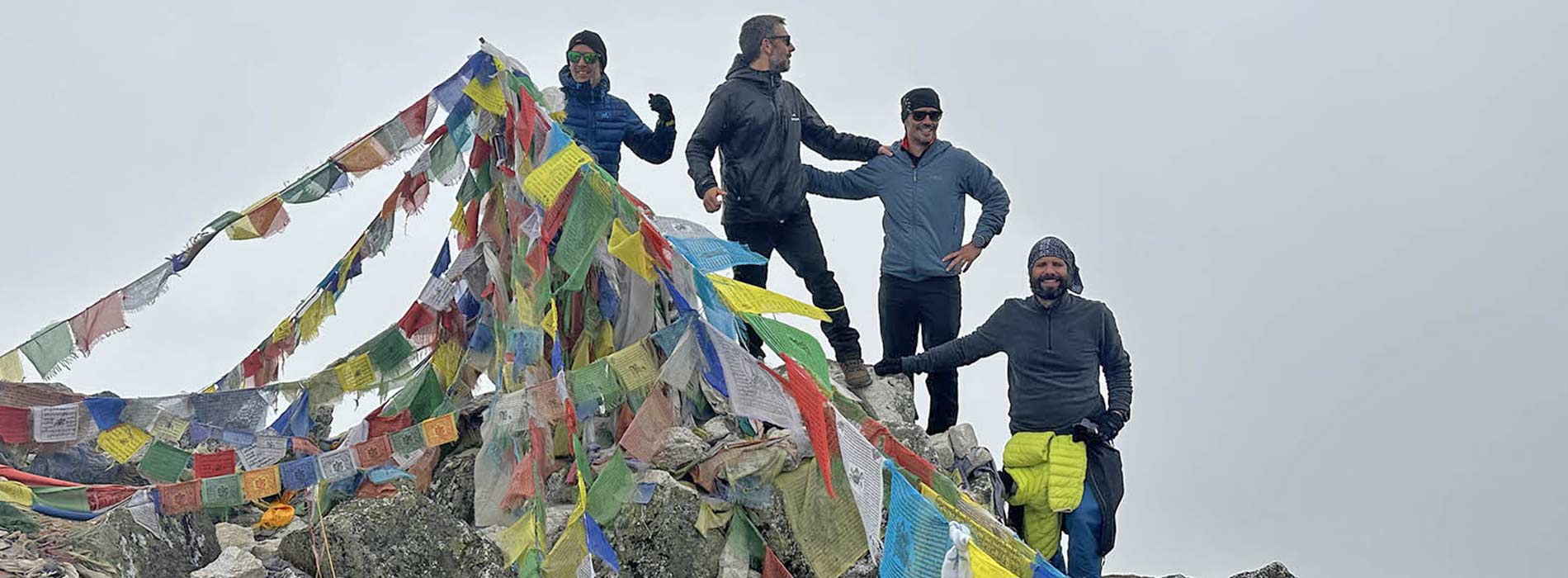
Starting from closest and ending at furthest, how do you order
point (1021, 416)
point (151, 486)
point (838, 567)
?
1. point (838, 567)
2. point (151, 486)
3. point (1021, 416)

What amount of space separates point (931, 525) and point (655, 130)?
3.92 meters

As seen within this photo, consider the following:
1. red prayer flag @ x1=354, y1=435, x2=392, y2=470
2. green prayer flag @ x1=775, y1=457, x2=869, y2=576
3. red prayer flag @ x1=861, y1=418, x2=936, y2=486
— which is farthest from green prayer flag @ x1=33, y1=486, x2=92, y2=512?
red prayer flag @ x1=861, y1=418, x2=936, y2=486

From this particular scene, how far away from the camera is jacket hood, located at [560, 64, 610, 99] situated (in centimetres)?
887

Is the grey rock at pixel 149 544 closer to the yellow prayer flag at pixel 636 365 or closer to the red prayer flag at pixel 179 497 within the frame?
the red prayer flag at pixel 179 497

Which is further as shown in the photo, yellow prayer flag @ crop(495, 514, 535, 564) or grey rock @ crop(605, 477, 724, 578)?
grey rock @ crop(605, 477, 724, 578)

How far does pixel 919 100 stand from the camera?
29.4 feet

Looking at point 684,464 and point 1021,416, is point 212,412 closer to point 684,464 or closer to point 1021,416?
point 684,464

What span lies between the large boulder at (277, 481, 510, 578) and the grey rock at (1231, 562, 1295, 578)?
142 inches

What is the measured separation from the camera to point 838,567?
6594mm

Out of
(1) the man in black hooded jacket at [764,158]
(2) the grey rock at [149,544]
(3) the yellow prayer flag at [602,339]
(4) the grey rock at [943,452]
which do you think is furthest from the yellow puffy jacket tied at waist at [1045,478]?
(2) the grey rock at [149,544]

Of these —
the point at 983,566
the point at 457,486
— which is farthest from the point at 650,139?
the point at 983,566

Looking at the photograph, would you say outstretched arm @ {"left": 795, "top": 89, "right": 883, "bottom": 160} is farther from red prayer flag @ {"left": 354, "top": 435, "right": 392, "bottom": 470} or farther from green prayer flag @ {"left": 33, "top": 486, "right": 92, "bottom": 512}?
green prayer flag @ {"left": 33, "top": 486, "right": 92, "bottom": 512}

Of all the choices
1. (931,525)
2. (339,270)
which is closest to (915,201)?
(339,270)

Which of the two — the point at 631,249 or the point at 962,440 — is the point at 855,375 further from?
the point at 631,249
